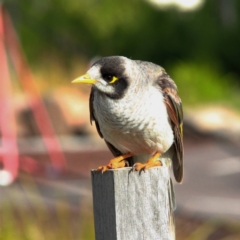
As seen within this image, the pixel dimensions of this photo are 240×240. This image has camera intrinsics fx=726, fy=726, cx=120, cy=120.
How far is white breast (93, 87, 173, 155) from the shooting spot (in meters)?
4.76

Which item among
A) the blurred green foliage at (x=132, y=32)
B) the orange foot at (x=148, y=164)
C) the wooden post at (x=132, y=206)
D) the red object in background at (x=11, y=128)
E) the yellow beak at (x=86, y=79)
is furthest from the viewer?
the blurred green foliage at (x=132, y=32)

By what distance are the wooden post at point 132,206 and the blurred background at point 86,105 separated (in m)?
2.35

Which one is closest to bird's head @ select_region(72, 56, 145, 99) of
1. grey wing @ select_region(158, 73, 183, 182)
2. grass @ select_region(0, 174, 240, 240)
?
grey wing @ select_region(158, 73, 183, 182)

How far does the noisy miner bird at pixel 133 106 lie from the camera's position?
4680mm

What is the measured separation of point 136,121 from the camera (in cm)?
478

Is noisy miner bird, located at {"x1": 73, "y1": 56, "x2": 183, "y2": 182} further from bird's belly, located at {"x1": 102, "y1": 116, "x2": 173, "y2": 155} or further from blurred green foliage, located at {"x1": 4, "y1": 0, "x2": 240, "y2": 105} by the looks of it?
blurred green foliage, located at {"x1": 4, "y1": 0, "x2": 240, "y2": 105}

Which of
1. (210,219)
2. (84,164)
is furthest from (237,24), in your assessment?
(210,219)

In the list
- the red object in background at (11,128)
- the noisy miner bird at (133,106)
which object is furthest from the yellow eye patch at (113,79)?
the red object in background at (11,128)

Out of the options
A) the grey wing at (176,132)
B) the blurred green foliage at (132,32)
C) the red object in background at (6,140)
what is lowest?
the grey wing at (176,132)

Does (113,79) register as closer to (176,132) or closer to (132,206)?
(176,132)

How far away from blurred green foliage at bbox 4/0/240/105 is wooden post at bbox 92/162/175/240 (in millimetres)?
17971

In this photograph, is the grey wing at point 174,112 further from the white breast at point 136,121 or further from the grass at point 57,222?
the grass at point 57,222

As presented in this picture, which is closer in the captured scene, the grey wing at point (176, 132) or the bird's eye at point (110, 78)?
the bird's eye at point (110, 78)

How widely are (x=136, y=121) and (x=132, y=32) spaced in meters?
18.5
